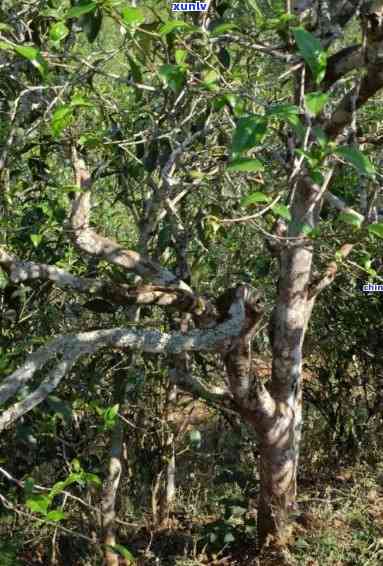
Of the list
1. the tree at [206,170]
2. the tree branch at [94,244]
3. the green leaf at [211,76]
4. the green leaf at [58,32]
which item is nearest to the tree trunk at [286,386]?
the tree at [206,170]

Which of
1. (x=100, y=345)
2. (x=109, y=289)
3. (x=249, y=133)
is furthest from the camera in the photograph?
(x=109, y=289)

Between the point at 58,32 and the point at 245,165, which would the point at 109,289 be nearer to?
the point at 58,32

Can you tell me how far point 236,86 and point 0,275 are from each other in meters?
1.14

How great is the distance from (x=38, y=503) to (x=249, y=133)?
3.38ft

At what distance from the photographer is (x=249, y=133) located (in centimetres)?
136

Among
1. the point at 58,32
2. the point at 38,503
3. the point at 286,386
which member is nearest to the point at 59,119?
the point at 58,32

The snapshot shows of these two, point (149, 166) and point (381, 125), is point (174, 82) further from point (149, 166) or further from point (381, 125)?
point (381, 125)

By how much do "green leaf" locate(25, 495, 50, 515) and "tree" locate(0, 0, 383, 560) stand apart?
0.69 feet

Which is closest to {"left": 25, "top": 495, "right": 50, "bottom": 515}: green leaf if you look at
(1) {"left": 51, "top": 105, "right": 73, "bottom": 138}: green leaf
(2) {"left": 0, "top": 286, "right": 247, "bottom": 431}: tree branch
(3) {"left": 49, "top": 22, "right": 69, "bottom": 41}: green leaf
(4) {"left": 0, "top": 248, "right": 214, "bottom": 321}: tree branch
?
(2) {"left": 0, "top": 286, "right": 247, "bottom": 431}: tree branch

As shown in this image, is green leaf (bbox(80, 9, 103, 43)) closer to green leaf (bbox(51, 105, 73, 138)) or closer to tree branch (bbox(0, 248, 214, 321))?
green leaf (bbox(51, 105, 73, 138))

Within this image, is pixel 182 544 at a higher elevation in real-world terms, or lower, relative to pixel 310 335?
lower

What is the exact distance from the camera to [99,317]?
11.0 feet

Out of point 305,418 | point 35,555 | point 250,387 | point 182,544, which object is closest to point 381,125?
point 250,387

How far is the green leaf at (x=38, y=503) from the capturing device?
1755mm
